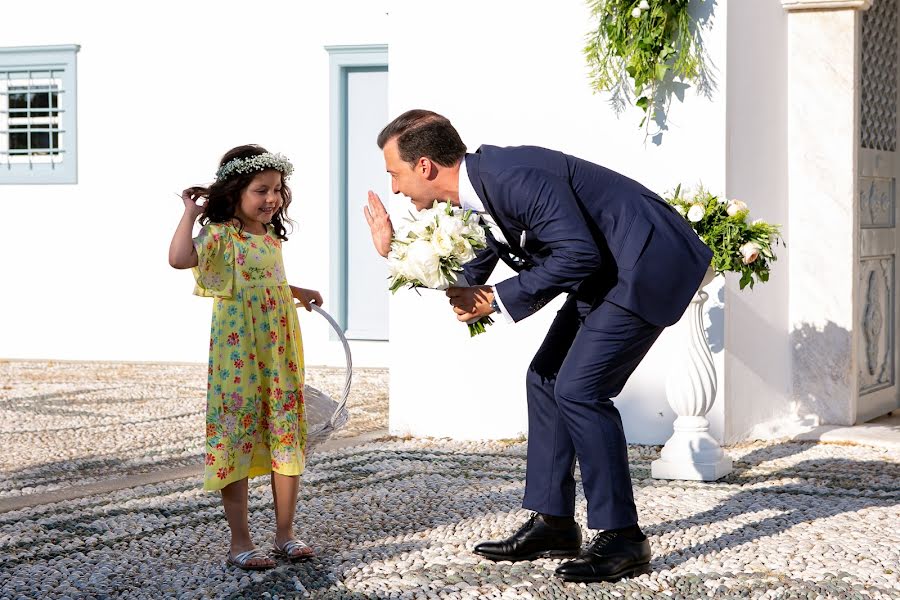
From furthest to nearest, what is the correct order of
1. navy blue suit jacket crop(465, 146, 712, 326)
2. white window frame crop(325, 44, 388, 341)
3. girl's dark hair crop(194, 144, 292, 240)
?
white window frame crop(325, 44, 388, 341) < girl's dark hair crop(194, 144, 292, 240) < navy blue suit jacket crop(465, 146, 712, 326)

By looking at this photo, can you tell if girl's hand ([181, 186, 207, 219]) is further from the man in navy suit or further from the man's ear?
the man's ear

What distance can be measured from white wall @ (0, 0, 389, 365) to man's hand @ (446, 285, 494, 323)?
20.5ft

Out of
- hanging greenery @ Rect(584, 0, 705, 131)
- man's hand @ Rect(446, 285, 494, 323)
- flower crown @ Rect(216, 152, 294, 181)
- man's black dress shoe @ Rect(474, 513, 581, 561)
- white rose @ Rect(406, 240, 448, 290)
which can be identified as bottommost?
man's black dress shoe @ Rect(474, 513, 581, 561)

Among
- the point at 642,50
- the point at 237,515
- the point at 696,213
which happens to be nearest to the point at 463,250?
the point at 237,515

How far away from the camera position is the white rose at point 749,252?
532 centimetres

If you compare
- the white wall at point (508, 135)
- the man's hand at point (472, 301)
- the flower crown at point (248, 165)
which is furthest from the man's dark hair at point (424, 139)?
the white wall at point (508, 135)

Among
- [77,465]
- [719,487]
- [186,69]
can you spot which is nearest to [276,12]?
[186,69]

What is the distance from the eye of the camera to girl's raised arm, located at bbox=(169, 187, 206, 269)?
373 cm

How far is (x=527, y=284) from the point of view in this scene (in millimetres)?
3523

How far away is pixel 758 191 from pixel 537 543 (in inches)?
120

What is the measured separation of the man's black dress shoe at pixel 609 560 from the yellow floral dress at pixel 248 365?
90 centimetres

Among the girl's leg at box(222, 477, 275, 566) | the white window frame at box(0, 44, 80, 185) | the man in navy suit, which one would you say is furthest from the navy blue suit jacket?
the white window frame at box(0, 44, 80, 185)

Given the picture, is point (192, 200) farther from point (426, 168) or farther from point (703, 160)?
point (703, 160)

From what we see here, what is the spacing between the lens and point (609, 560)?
370cm
